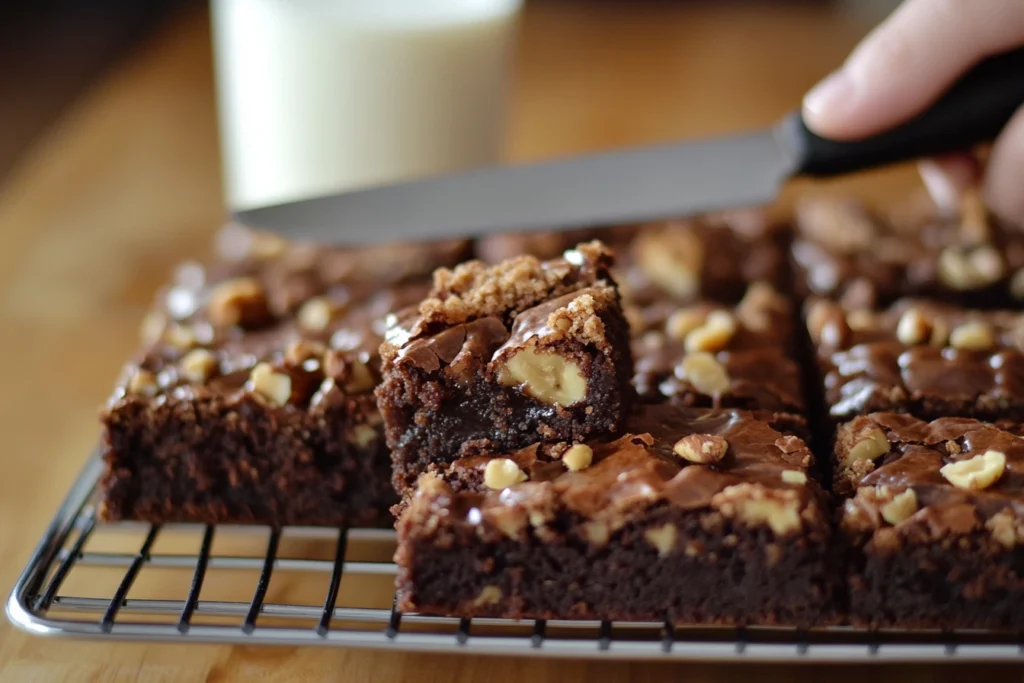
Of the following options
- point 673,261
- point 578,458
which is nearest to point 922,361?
point 673,261

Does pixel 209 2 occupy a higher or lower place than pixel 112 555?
higher

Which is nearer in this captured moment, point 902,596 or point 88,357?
point 902,596

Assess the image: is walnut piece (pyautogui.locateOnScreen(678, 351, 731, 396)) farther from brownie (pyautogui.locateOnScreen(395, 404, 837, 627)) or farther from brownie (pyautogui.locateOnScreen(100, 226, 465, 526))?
brownie (pyautogui.locateOnScreen(100, 226, 465, 526))

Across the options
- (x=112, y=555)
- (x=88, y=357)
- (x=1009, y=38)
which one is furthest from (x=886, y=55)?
(x=88, y=357)

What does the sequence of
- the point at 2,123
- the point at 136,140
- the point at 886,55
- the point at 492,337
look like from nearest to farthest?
the point at 492,337, the point at 886,55, the point at 136,140, the point at 2,123

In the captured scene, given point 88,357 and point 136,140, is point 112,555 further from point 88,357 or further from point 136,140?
point 136,140

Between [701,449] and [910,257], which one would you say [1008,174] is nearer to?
[910,257]
